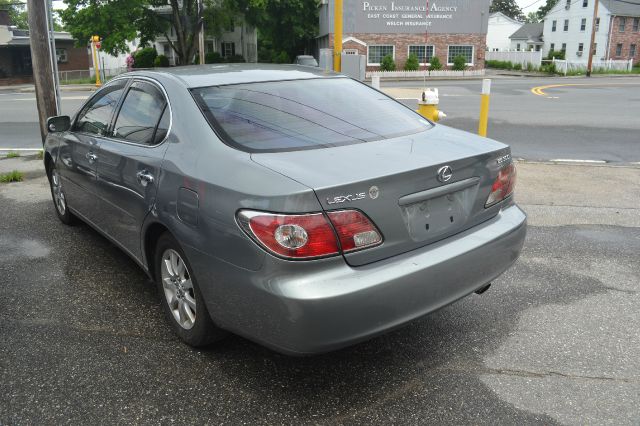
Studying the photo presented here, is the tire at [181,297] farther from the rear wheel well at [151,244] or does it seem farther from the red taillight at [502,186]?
the red taillight at [502,186]

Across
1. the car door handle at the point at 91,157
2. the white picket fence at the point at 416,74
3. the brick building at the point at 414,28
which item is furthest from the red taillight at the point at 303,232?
the brick building at the point at 414,28

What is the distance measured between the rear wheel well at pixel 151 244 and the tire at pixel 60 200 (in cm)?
219

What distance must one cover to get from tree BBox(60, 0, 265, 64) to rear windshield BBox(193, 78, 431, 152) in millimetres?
31163

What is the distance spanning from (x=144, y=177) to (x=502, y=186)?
2106mm

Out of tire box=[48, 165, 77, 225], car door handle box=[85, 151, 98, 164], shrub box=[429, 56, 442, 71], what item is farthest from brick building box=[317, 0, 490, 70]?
car door handle box=[85, 151, 98, 164]

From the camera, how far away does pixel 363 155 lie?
2.95 m

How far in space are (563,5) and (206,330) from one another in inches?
2746

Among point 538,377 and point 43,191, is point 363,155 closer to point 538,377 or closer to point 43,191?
point 538,377

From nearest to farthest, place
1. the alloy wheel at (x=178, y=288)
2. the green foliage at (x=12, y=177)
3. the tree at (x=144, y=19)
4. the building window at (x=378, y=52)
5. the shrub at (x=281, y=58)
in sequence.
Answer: the alloy wheel at (x=178, y=288) < the green foliage at (x=12, y=177) < the tree at (x=144, y=19) < the building window at (x=378, y=52) < the shrub at (x=281, y=58)

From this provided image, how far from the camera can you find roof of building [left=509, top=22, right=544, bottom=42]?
7081cm

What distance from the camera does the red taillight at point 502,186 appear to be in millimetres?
3285

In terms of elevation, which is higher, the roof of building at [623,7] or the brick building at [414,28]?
the roof of building at [623,7]

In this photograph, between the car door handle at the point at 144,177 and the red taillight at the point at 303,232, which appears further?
the car door handle at the point at 144,177

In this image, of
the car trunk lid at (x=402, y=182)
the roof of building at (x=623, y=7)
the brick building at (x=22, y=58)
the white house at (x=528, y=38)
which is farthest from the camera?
the white house at (x=528, y=38)
